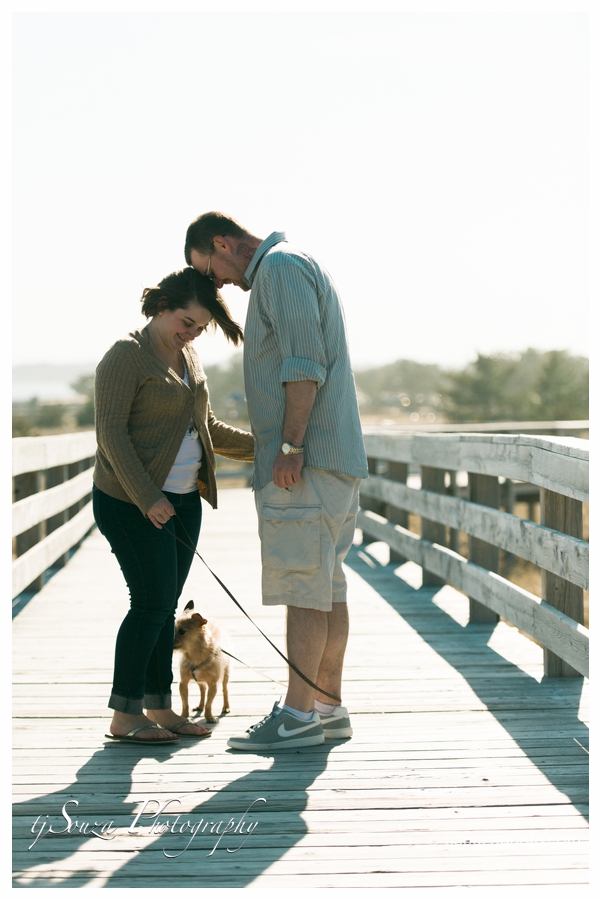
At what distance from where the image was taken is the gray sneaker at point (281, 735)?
3.25 meters

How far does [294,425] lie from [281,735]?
43.0 inches

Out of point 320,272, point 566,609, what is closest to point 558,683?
point 566,609

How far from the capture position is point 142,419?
3.37m

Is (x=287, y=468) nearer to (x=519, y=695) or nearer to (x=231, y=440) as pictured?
(x=231, y=440)

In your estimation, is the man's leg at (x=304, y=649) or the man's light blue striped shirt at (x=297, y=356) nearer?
the man's light blue striped shirt at (x=297, y=356)

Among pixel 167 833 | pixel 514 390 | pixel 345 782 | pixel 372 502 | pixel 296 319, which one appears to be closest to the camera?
pixel 167 833

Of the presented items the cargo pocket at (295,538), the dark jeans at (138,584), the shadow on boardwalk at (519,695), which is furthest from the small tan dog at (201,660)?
the shadow on boardwalk at (519,695)

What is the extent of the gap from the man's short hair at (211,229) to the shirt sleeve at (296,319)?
326 millimetres

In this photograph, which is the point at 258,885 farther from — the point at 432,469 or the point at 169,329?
the point at 432,469

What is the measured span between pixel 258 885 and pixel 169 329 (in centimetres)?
193

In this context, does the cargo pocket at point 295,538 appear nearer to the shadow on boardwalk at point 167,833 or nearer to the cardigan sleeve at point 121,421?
the cardigan sleeve at point 121,421

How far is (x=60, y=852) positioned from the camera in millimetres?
2441

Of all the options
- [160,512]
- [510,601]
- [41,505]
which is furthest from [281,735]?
[41,505]

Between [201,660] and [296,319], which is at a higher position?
[296,319]
